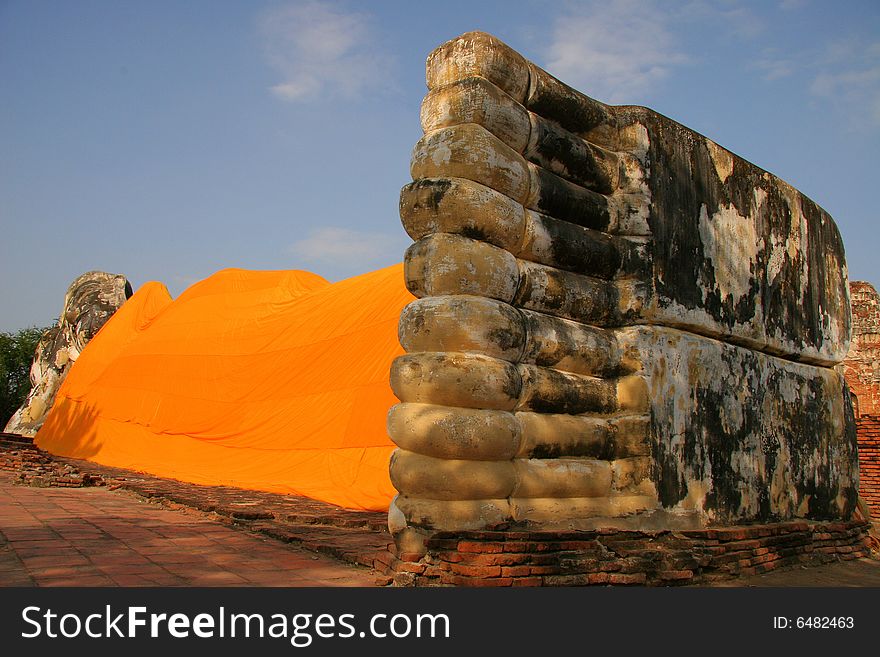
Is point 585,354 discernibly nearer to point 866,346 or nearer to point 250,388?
point 250,388

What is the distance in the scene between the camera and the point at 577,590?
374cm

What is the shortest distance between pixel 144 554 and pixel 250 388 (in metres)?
7.60

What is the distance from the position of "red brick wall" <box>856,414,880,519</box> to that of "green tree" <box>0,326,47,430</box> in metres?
23.1

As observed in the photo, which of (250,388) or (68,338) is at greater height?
(68,338)

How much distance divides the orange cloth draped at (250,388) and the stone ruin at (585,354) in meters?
4.17

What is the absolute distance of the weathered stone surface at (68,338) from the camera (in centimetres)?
1908

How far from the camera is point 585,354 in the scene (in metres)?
4.65

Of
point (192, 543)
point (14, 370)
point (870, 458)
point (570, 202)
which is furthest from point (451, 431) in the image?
point (14, 370)

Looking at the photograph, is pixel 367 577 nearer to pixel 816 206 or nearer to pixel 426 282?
pixel 426 282

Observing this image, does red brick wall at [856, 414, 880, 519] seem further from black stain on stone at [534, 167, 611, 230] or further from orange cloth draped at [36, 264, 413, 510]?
black stain on stone at [534, 167, 611, 230]

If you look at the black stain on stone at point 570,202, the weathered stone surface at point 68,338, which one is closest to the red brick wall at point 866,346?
the black stain on stone at point 570,202

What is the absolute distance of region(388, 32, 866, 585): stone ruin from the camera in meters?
3.98

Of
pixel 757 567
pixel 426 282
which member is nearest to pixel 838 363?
pixel 757 567

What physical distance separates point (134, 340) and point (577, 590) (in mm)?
13517
